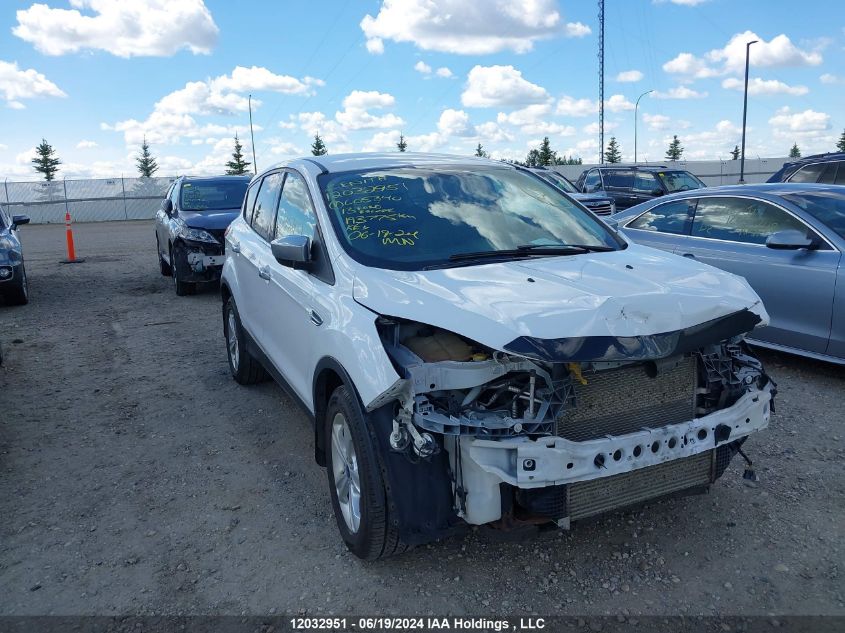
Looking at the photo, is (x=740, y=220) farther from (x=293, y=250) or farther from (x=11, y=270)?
(x=11, y=270)

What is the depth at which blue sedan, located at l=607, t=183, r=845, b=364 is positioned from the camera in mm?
5578

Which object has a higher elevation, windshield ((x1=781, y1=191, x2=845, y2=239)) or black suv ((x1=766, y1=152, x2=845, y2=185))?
black suv ((x1=766, y1=152, x2=845, y2=185))

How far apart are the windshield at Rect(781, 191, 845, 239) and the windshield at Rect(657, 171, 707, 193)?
11616 millimetres

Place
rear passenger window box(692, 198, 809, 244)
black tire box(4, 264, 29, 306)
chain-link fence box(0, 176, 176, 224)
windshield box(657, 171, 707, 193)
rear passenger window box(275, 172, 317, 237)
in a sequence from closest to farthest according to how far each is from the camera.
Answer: rear passenger window box(275, 172, 317, 237)
rear passenger window box(692, 198, 809, 244)
black tire box(4, 264, 29, 306)
windshield box(657, 171, 707, 193)
chain-link fence box(0, 176, 176, 224)

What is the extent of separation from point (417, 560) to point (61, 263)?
49.8ft

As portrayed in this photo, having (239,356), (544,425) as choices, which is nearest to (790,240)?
(544,425)

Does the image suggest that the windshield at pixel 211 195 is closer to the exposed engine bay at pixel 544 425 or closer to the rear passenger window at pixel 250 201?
the rear passenger window at pixel 250 201

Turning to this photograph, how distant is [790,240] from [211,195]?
9.09m

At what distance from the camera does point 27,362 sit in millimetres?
7312

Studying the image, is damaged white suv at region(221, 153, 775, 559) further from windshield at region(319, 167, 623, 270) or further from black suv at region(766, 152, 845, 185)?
black suv at region(766, 152, 845, 185)

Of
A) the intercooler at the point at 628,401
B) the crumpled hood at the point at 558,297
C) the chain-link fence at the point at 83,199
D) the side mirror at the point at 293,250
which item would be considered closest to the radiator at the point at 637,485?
the intercooler at the point at 628,401

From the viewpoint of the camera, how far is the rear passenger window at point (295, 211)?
4.19m

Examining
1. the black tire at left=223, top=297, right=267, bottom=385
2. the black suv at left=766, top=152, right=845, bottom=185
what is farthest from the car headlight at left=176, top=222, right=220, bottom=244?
the black suv at left=766, top=152, right=845, bottom=185

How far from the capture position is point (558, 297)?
2.93 m
